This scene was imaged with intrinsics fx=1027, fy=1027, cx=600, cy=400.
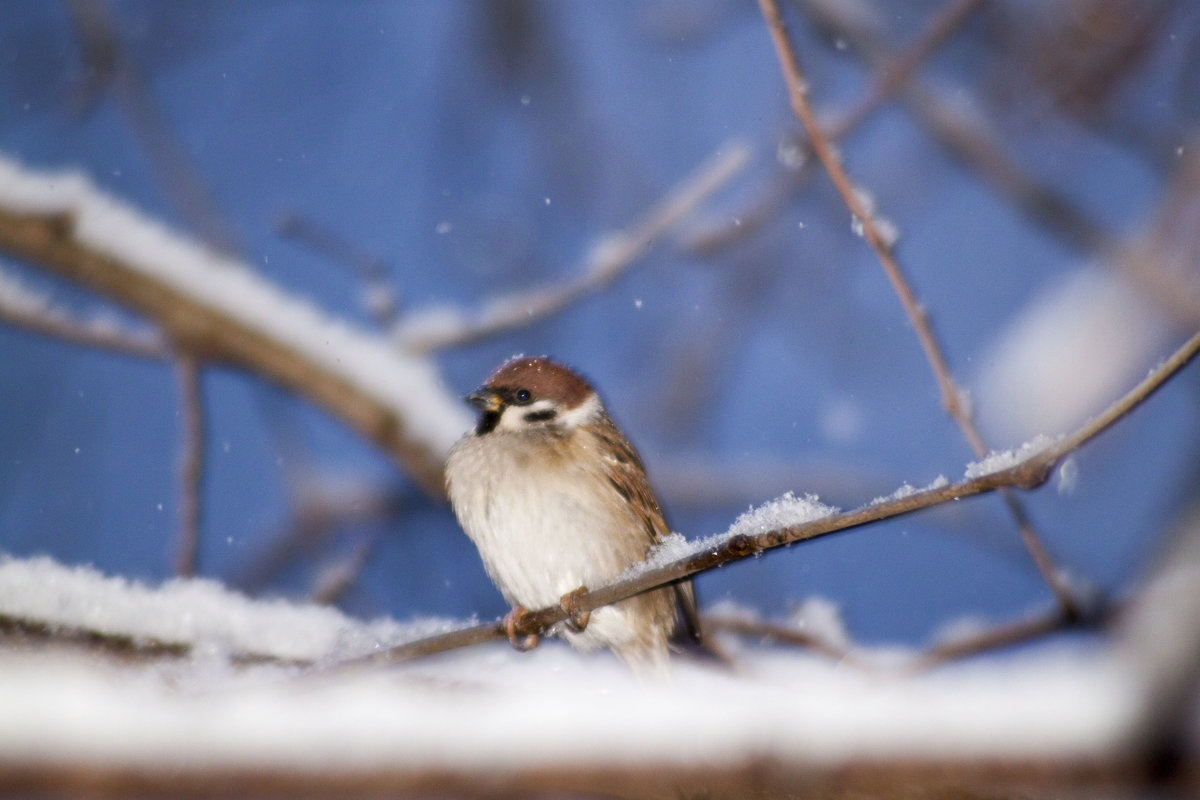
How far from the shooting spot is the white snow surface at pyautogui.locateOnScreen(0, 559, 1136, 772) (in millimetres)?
1072

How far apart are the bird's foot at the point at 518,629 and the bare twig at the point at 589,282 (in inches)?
34.1

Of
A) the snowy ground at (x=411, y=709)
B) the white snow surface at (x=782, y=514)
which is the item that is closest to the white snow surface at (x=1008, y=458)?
the white snow surface at (x=782, y=514)

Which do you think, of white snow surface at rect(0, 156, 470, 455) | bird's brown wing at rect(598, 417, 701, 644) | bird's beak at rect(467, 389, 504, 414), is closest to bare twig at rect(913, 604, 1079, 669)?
bird's brown wing at rect(598, 417, 701, 644)

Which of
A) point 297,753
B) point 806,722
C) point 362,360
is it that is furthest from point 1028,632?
point 362,360

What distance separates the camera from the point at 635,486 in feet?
8.05

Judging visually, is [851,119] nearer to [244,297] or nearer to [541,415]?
[541,415]

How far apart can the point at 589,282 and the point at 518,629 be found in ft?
3.35

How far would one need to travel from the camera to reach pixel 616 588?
121 cm

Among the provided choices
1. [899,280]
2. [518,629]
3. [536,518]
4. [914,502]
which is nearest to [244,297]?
[536,518]

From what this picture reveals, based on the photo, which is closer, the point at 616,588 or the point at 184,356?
the point at 616,588

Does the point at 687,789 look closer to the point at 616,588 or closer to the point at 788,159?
the point at 616,588

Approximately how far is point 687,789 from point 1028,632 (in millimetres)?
538

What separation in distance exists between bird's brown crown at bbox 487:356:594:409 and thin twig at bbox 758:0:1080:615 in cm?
124

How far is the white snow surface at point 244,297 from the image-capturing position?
2387 millimetres
